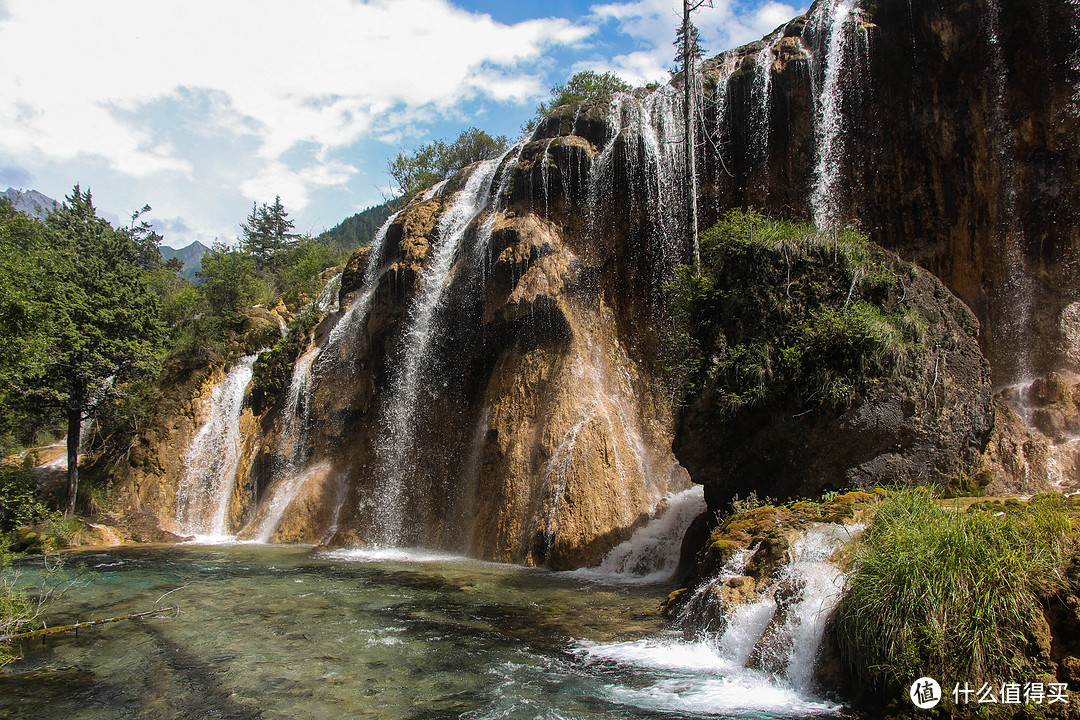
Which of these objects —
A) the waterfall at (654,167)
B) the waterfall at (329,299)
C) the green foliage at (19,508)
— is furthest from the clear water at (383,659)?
the waterfall at (329,299)

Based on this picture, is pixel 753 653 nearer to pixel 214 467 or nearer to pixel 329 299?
pixel 214 467

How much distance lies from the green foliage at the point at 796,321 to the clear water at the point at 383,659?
3.88 meters

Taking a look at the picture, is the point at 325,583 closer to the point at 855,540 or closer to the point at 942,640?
the point at 855,540

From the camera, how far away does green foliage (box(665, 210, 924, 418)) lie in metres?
9.38

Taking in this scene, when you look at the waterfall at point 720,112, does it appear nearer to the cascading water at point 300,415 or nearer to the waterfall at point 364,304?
the waterfall at point 364,304

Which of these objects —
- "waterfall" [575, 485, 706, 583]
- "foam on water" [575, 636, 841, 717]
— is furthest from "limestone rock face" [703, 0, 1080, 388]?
"foam on water" [575, 636, 841, 717]

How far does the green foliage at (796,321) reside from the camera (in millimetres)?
9383

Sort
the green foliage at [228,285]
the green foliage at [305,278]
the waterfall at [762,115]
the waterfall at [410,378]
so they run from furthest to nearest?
the green foliage at [305,278]
the green foliage at [228,285]
the waterfall at [410,378]
the waterfall at [762,115]

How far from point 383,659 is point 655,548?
272 inches

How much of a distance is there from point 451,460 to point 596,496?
577cm

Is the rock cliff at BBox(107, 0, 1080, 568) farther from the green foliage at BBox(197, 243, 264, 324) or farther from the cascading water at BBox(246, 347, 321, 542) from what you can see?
the green foliage at BBox(197, 243, 264, 324)

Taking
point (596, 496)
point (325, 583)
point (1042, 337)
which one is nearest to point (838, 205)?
point (1042, 337)

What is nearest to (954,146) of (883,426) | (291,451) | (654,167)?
(654,167)

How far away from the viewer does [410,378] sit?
19516mm
